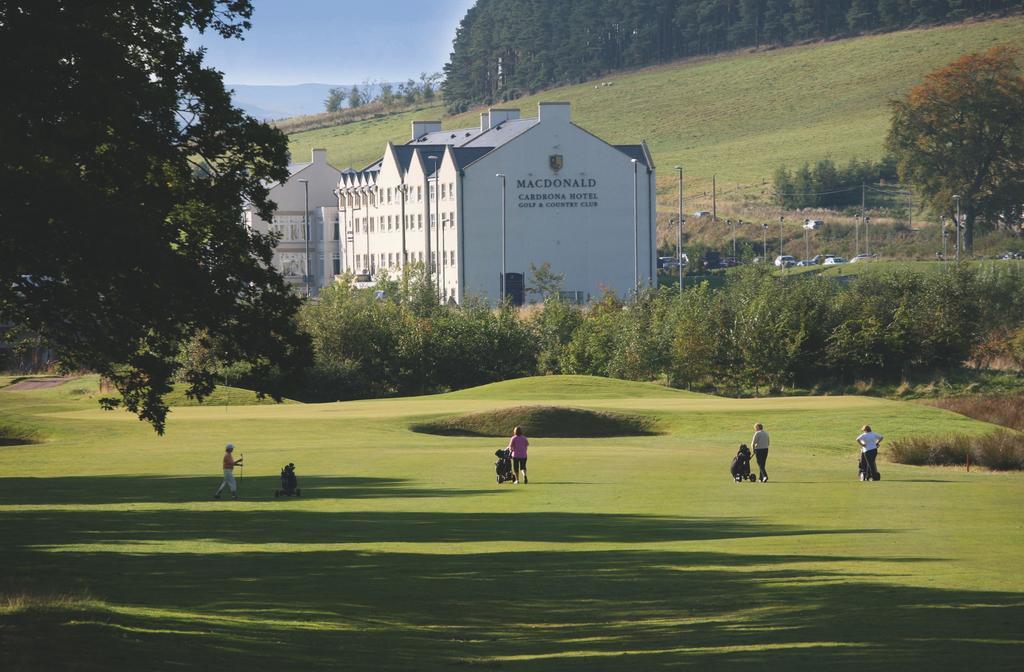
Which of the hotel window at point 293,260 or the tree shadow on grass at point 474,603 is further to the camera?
the hotel window at point 293,260

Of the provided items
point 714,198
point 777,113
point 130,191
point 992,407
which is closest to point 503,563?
point 130,191

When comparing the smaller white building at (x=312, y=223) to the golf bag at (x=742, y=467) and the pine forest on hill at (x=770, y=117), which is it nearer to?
the pine forest on hill at (x=770, y=117)

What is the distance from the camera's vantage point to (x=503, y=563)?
20.8 meters

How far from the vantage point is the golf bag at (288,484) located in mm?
29969

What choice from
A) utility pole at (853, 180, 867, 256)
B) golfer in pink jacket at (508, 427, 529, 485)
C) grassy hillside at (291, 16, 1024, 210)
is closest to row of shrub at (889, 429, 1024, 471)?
golfer in pink jacket at (508, 427, 529, 485)

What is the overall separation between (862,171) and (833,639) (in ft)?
465

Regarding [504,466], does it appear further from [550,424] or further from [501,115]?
[501,115]

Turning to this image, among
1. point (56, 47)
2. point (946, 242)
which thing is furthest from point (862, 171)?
point (56, 47)

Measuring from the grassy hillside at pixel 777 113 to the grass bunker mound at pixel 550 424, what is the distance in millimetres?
105537

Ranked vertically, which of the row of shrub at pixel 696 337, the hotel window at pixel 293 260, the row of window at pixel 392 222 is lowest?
the row of shrub at pixel 696 337

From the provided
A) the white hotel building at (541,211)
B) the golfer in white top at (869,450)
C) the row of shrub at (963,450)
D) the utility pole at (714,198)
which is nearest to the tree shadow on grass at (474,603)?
the golfer in white top at (869,450)

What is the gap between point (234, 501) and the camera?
29766 mm

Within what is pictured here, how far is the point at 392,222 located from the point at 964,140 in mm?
48709

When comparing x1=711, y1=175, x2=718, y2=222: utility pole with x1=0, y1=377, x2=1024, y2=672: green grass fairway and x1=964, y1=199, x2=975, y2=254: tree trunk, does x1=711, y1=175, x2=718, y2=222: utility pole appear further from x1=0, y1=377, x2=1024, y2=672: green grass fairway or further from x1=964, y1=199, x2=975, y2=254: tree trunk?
x1=0, y1=377, x2=1024, y2=672: green grass fairway
